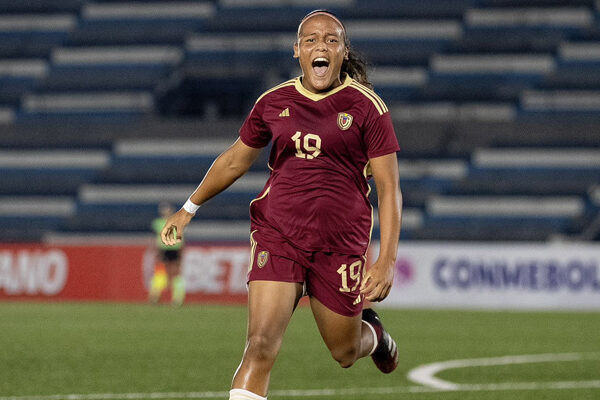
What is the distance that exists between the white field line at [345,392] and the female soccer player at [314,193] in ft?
8.23

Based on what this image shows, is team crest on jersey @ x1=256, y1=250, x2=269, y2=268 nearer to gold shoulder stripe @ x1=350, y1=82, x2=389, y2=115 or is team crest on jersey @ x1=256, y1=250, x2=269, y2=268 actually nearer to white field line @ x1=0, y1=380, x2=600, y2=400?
gold shoulder stripe @ x1=350, y1=82, x2=389, y2=115

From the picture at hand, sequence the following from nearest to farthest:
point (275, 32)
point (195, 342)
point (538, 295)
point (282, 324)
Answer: point (282, 324) → point (195, 342) → point (538, 295) → point (275, 32)

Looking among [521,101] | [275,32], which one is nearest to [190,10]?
[275,32]

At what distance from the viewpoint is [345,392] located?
8812 mm

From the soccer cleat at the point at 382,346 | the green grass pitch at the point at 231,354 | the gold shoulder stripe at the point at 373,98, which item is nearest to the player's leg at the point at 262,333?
the gold shoulder stripe at the point at 373,98

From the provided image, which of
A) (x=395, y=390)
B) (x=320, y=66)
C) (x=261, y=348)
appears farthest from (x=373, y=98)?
(x=395, y=390)

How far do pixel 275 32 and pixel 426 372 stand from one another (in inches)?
1010

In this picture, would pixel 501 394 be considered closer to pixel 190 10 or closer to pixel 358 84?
pixel 358 84

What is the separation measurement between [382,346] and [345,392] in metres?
1.68

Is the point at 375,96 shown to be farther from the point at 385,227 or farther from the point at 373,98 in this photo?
the point at 385,227

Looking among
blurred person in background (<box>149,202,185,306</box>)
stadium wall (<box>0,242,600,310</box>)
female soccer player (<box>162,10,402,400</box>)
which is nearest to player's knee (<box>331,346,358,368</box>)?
female soccer player (<box>162,10,402,400</box>)

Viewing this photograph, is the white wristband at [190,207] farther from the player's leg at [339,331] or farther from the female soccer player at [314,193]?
the player's leg at [339,331]

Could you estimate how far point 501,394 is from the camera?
28.5 ft

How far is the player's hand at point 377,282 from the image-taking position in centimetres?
536
